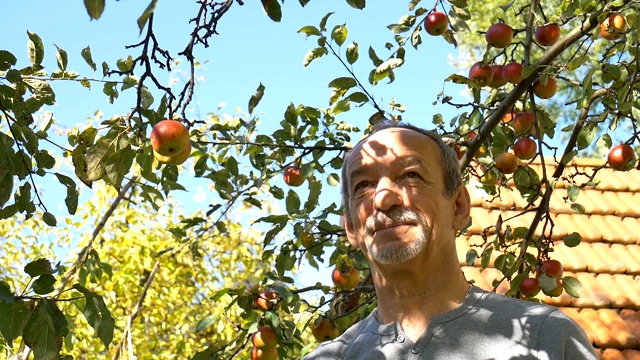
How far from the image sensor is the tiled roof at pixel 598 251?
424 centimetres

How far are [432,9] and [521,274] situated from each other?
0.97 m

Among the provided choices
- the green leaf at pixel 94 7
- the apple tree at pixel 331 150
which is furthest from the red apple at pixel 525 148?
the green leaf at pixel 94 7

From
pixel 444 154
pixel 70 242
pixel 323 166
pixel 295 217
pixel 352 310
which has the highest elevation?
pixel 70 242

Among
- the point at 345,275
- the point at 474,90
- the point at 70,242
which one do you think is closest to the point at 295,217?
the point at 345,275

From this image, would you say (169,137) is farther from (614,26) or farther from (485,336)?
(614,26)

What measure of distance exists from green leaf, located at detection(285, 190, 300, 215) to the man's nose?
59.5 inches

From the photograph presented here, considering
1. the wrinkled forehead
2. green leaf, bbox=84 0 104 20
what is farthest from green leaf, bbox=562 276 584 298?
green leaf, bbox=84 0 104 20

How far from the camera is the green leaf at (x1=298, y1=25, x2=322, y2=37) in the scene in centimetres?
309

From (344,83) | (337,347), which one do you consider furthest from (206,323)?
(337,347)

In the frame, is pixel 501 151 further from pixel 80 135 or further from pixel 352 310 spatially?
pixel 80 135

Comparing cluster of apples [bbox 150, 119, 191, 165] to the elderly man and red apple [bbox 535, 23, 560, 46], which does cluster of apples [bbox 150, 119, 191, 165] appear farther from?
red apple [bbox 535, 23, 560, 46]

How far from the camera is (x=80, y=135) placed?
2312mm

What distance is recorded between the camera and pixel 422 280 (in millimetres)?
1849

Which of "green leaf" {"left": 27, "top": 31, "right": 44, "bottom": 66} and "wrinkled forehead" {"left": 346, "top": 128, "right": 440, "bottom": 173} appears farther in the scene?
"green leaf" {"left": 27, "top": 31, "right": 44, "bottom": 66}
